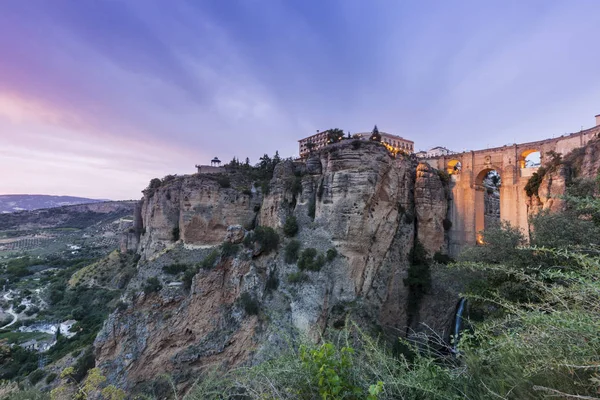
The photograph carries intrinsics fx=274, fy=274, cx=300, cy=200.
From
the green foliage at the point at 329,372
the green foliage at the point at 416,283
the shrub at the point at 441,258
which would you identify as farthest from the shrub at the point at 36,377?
the shrub at the point at 441,258

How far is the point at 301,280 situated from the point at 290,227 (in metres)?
3.94

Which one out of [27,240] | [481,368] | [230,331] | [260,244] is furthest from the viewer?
[27,240]

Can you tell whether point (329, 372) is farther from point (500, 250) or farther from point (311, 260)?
point (311, 260)

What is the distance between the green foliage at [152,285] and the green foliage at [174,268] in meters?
1.69

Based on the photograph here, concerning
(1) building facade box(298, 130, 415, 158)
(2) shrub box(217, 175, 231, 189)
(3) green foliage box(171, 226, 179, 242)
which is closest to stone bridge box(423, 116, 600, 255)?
(2) shrub box(217, 175, 231, 189)

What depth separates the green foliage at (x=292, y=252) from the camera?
16.8 metres

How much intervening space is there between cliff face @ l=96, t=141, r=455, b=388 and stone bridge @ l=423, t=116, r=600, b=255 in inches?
57.1

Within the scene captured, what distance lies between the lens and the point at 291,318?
574 inches

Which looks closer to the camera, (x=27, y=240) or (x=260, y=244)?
(x=260, y=244)

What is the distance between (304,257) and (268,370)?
43.6 feet

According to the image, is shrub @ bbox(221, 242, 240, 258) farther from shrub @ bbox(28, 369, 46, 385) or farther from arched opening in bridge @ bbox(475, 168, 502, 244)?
arched opening in bridge @ bbox(475, 168, 502, 244)

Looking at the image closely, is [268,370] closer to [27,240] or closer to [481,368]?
[481,368]

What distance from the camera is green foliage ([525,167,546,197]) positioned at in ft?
54.9

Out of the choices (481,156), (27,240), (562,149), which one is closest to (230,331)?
(481,156)
